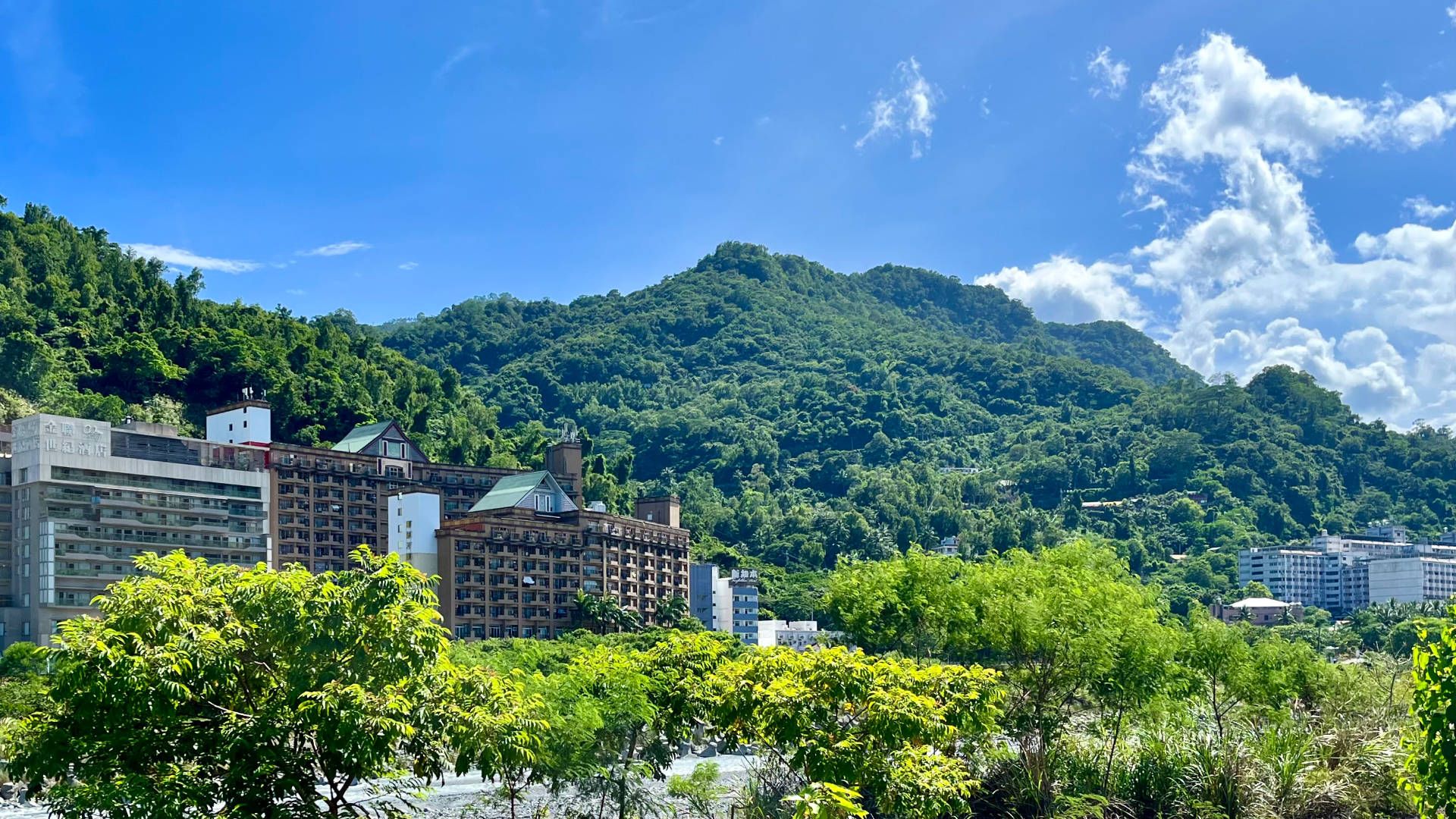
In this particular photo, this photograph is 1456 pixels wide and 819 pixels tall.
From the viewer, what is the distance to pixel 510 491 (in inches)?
3578

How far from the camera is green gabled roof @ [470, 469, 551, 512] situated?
3533 inches

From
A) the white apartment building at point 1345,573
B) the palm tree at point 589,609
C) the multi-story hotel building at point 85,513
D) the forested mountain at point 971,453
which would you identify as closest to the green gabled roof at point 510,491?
the palm tree at point 589,609

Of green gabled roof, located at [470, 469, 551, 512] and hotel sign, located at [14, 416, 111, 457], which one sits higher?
hotel sign, located at [14, 416, 111, 457]

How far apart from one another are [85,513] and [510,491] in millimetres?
26983

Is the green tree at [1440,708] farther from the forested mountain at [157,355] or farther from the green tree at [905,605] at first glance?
the forested mountain at [157,355]

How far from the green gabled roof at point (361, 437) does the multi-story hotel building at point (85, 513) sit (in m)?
14.8

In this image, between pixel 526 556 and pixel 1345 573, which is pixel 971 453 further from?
pixel 526 556

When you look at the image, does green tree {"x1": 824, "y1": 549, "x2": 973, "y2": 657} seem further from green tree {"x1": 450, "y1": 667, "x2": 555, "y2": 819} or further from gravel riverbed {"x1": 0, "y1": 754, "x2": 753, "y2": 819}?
green tree {"x1": 450, "y1": 667, "x2": 555, "y2": 819}

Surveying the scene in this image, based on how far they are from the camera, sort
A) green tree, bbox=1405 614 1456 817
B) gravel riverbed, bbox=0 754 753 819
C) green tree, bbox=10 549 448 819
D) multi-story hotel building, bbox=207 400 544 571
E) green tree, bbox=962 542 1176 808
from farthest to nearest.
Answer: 1. multi-story hotel building, bbox=207 400 544 571
2. gravel riverbed, bbox=0 754 753 819
3. green tree, bbox=962 542 1176 808
4. green tree, bbox=1405 614 1456 817
5. green tree, bbox=10 549 448 819

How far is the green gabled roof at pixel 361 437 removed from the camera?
90.5m

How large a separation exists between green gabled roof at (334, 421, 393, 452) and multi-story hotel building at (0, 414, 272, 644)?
14836 mm

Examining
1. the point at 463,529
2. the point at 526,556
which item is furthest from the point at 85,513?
the point at 526,556

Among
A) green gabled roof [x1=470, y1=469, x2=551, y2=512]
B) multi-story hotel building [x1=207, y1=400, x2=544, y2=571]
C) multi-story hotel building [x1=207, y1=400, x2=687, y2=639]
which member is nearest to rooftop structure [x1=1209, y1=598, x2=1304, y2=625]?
multi-story hotel building [x1=207, y1=400, x2=687, y2=639]

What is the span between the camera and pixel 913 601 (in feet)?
120
